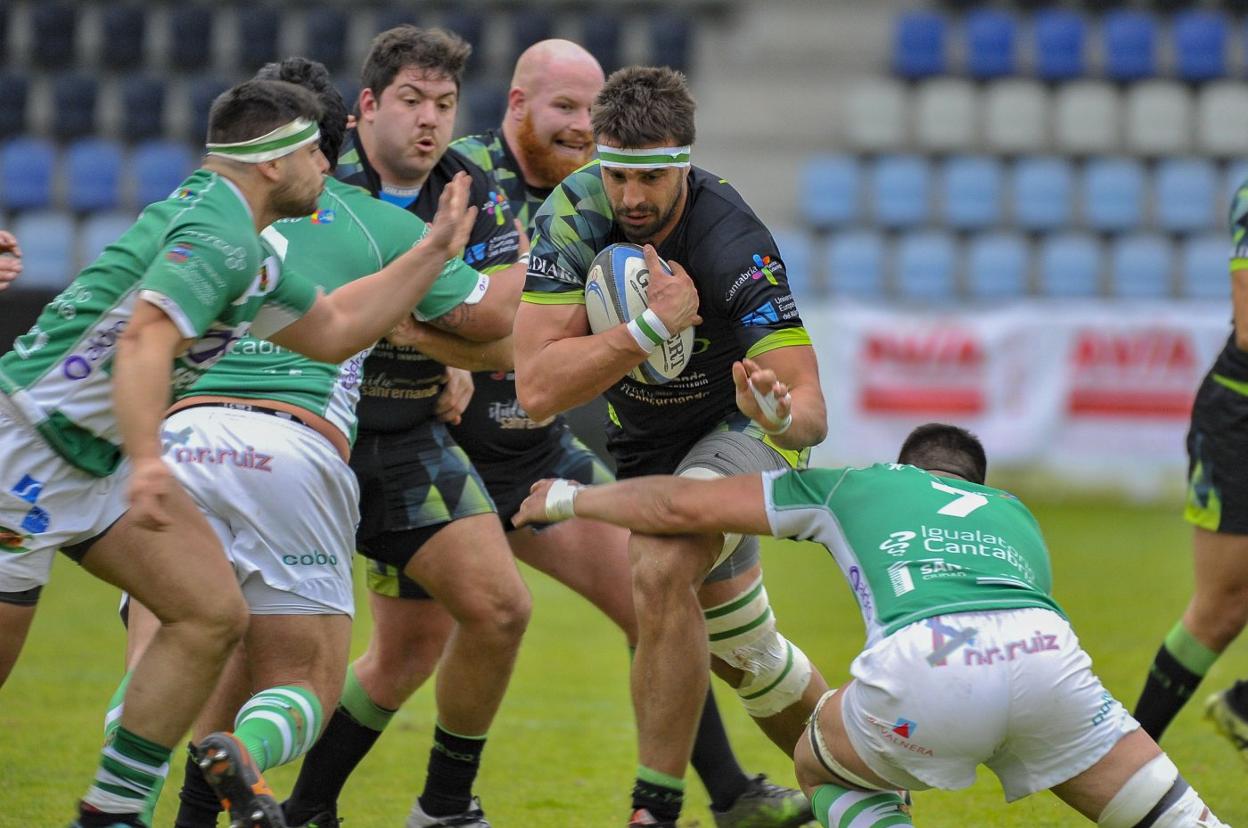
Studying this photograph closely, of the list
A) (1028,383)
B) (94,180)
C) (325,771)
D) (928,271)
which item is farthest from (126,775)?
(94,180)

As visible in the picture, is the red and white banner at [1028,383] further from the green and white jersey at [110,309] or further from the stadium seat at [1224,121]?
the green and white jersey at [110,309]

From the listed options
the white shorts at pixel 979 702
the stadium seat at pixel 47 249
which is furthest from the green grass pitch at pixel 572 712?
the stadium seat at pixel 47 249

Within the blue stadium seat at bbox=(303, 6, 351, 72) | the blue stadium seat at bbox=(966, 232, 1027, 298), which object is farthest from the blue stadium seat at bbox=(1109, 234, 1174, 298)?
the blue stadium seat at bbox=(303, 6, 351, 72)

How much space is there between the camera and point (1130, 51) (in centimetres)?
1978

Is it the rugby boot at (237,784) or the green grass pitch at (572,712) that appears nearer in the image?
the rugby boot at (237,784)

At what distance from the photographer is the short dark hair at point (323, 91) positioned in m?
5.22

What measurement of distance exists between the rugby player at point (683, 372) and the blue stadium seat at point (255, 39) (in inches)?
603

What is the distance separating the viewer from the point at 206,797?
516 cm

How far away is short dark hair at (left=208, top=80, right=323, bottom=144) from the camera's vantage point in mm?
4602

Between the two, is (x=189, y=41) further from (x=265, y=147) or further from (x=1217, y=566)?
(x=265, y=147)

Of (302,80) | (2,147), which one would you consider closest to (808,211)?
(2,147)

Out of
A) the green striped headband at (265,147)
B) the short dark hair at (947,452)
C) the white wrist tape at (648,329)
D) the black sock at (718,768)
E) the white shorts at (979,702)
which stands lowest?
the black sock at (718,768)

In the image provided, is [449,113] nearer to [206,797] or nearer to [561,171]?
[561,171]

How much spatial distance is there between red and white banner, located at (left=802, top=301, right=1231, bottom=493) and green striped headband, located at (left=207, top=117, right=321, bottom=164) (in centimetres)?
1081
